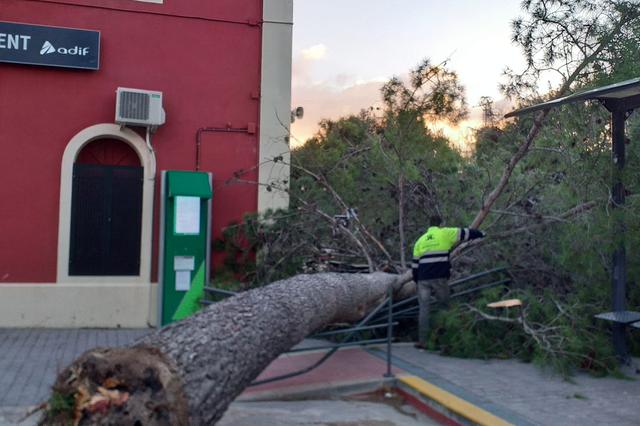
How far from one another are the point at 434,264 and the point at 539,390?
2391mm

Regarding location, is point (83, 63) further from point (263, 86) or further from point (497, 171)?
point (497, 171)

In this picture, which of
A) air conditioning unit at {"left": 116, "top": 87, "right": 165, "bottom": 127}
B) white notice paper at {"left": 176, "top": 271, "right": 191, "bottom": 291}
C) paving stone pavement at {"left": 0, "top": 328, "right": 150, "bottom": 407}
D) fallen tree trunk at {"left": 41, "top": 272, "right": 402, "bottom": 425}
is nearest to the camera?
fallen tree trunk at {"left": 41, "top": 272, "right": 402, "bottom": 425}

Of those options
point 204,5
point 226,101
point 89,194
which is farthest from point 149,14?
point 89,194

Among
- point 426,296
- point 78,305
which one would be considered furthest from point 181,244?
point 426,296

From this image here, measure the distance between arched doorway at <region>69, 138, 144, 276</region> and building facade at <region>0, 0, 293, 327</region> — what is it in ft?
0.05

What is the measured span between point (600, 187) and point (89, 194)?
7.24 metres

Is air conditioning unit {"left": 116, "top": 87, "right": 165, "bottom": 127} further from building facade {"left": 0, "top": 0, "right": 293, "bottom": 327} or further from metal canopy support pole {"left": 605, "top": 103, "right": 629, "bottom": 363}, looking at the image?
metal canopy support pole {"left": 605, "top": 103, "right": 629, "bottom": 363}

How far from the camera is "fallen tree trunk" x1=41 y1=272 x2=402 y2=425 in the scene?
3230 mm

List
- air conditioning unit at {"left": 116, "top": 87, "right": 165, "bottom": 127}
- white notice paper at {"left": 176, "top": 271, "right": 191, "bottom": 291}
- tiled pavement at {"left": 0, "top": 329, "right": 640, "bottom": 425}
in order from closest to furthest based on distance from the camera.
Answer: tiled pavement at {"left": 0, "top": 329, "right": 640, "bottom": 425}
air conditioning unit at {"left": 116, "top": 87, "right": 165, "bottom": 127}
white notice paper at {"left": 176, "top": 271, "right": 191, "bottom": 291}

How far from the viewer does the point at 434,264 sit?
29.0 feet

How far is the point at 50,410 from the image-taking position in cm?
328

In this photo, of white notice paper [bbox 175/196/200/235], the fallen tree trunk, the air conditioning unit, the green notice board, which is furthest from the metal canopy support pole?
the air conditioning unit

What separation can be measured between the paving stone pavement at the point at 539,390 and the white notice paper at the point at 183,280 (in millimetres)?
3967

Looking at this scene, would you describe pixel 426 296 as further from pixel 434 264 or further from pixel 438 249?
pixel 438 249
